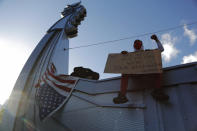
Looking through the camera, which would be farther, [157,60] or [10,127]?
[10,127]

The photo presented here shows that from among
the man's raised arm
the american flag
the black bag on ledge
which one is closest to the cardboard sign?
the man's raised arm

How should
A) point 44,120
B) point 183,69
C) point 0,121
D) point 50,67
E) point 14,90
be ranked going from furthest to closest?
point 50,67 → point 14,90 → point 0,121 → point 44,120 → point 183,69

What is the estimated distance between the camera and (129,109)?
8.93 feet

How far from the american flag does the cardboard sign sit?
43.7 inches

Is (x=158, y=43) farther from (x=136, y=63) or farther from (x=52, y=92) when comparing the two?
(x=52, y=92)

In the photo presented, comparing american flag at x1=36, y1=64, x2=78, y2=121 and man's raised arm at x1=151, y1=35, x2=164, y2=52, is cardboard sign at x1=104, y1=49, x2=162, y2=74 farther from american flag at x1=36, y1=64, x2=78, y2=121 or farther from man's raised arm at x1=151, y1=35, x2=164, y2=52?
american flag at x1=36, y1=64, x2=78, y2=121

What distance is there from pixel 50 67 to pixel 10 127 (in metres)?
1.74

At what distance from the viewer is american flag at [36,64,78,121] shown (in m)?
3.46

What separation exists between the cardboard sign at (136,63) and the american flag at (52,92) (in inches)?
43.7

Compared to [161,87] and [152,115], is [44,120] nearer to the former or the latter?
[152,115]

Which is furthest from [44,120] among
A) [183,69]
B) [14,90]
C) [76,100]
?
[183,69]

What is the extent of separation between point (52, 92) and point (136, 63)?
2.05 meters

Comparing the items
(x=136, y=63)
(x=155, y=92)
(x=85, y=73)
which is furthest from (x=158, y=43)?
(x=85, y=73)

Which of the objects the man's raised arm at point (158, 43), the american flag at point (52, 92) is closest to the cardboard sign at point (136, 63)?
the man's raised arm at point (158, 43)
